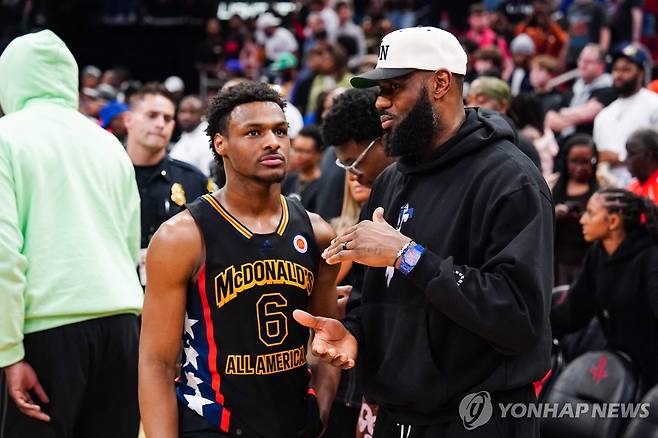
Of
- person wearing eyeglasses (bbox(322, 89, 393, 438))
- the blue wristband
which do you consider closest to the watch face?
the blue wristband

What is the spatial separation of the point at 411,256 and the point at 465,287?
194 millimetres

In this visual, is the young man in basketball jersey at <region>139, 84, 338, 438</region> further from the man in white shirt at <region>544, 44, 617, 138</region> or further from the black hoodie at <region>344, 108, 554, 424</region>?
the man in white shirt at <region>544, 44, 617, 138</region>

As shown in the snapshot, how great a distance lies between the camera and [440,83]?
3.34 m

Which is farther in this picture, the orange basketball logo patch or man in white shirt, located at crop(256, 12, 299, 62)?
man in white shirt, located at crop(256, 12, 299, 62)

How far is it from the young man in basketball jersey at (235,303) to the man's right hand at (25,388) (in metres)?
0.82

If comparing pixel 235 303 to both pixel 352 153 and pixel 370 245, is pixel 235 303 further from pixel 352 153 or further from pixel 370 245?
pixel 352 153

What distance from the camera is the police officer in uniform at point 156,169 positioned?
5660 millimetres

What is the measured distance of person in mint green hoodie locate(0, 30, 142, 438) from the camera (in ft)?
13.0

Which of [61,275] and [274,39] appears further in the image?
[274,39]

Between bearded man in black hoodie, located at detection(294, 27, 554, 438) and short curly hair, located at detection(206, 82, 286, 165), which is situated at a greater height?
short curly hair, located at detection(206, 82, 286, 165)

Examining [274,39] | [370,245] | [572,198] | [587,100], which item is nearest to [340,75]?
[587,100]

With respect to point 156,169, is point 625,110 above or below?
below

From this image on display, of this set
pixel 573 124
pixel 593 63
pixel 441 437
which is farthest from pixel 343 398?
pixel 593 63

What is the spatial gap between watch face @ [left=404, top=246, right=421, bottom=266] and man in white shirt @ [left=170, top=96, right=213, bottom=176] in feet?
Answer: 18.7
